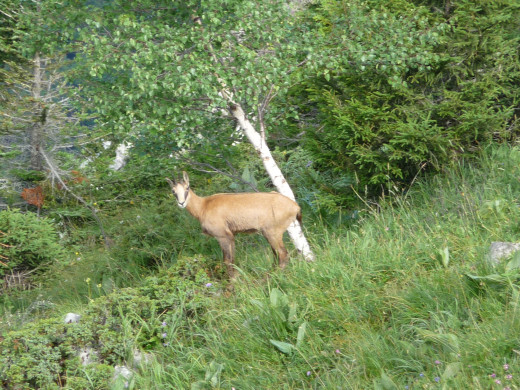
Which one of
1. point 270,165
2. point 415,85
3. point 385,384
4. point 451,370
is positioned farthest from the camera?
point 415,85

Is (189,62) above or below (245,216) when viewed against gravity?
above

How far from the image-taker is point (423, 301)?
5.52 metres

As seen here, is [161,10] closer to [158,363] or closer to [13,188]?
[158,363]

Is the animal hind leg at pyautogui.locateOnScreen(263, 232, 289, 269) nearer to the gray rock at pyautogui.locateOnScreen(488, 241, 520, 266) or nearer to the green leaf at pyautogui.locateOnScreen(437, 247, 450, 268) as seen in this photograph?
the green leaf at pyautogui.locateOnScreen(437, 247, 450, 268)

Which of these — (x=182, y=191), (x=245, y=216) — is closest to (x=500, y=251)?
(x=245, y=216)

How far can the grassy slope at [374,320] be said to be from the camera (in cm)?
475

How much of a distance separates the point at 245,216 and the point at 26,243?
5439 mm

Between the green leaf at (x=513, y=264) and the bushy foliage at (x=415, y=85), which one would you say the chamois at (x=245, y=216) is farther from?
the green leaf at (x=513, y=264)

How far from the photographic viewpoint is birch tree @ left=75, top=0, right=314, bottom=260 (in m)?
7.55

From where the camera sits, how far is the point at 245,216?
8.19 metres

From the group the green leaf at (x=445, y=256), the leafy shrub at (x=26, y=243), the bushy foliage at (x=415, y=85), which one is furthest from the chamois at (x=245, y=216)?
the leafy shrub at (x=26, y=243)

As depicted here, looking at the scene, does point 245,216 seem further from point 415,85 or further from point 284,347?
point 415,85

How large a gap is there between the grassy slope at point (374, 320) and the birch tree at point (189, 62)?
1468 millimetres

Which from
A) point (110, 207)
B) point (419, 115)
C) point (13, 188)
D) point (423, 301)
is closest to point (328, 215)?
point (419, 115)
